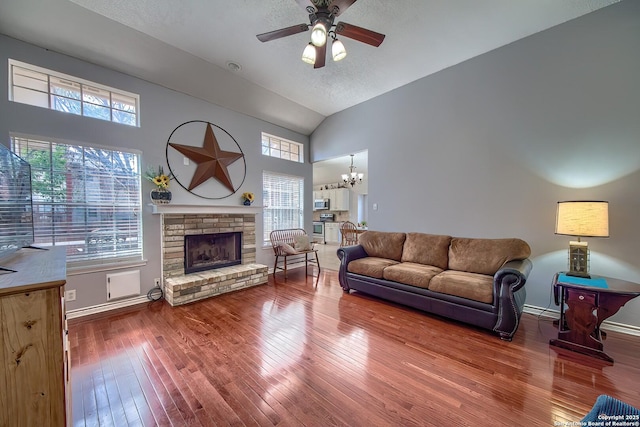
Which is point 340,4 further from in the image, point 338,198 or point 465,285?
point 338,198

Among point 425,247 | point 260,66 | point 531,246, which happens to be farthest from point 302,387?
point 260,66

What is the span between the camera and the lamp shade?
2205 mm

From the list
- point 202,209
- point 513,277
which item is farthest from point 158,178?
point 513,277

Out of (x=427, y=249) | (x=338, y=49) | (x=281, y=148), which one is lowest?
(x=427, y=249)

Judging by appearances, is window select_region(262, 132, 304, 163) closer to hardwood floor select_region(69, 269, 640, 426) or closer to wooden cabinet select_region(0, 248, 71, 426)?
hardwood floor select_region(69, 269, 640, 426)

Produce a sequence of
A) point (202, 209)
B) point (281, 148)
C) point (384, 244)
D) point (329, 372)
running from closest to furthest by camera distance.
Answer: point (329, 372)
point (202, 209)
point (384, 244)
point (281, 148)

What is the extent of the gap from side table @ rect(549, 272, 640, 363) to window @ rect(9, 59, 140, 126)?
17.7 feet

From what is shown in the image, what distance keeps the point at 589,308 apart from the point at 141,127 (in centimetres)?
542

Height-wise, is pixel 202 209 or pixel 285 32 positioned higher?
pixel 285 32

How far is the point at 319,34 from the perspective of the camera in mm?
2070

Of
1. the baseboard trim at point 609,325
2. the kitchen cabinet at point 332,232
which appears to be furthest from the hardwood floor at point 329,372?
the kitchen cabinet at point 332,232

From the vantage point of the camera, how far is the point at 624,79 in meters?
2.42

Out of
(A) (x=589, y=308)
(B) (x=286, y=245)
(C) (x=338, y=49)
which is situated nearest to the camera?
(A) (x=589, y=308)

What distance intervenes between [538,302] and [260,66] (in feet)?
16.1
